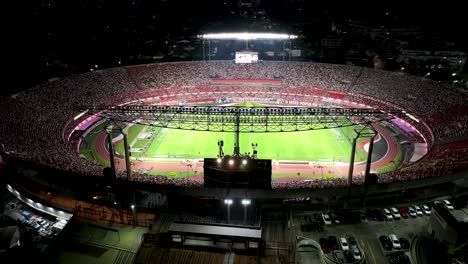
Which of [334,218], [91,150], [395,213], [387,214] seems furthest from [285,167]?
[91,150]

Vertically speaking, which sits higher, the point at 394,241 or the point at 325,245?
the point at 394,241

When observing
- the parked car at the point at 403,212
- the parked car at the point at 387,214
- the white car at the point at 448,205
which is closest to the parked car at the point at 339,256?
the parked car at the point at 387,214

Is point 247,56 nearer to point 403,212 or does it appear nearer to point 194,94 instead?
point 194,94

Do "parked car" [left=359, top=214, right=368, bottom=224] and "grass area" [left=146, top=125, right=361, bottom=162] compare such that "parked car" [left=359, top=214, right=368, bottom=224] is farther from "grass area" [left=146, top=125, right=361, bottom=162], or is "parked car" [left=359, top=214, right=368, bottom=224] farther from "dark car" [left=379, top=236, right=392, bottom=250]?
"grass area" [left=146, top=125, right=361, bottom=162]

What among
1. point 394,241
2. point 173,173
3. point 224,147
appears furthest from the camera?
point 224,147

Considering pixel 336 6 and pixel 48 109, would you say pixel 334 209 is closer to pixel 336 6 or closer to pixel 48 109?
pixel 48 109

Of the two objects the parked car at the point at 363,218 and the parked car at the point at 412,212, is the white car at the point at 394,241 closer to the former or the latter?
the parked car at the point at 363,218

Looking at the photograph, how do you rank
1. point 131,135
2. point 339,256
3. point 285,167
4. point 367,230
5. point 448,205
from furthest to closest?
point 131,135 → point 285,167 → point 448,205 → point 367,230 → point 339,256
